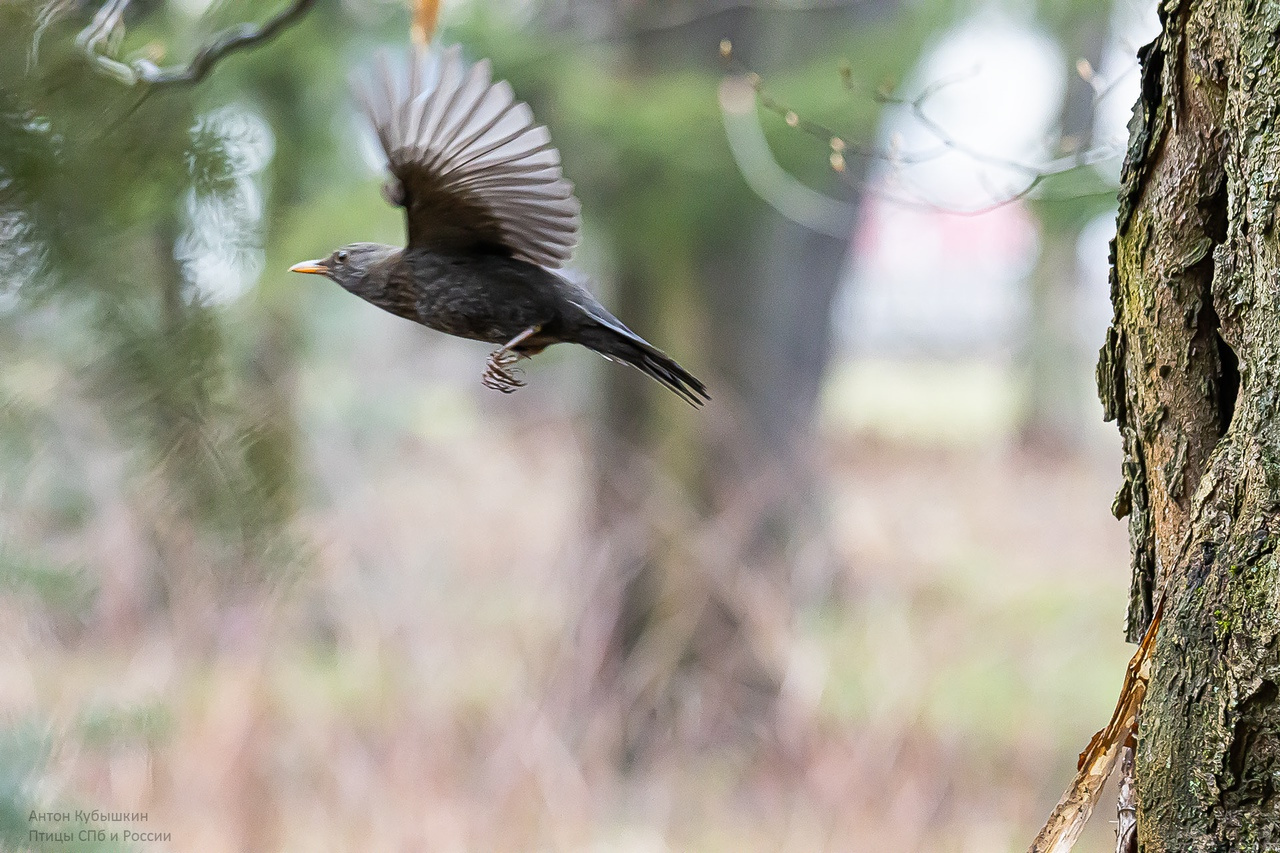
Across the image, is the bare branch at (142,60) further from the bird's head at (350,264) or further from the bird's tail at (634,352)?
the bird's tail at (634,352)

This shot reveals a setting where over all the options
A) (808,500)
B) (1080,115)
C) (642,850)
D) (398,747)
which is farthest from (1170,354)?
(1080,115)

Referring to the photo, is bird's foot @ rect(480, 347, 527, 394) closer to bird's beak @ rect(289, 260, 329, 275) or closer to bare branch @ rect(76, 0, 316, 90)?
bird's beak @ rect(289, 260, 329, 275)

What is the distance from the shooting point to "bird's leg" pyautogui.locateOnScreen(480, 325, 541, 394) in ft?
3.15

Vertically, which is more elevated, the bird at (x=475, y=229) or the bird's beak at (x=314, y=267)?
the bird at (x=475, y=229)

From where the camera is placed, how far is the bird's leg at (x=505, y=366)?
0.96 meters

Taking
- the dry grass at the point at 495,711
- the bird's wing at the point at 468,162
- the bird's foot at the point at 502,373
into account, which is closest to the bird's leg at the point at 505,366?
the bird's foot at the point at 502,373

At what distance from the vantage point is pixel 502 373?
3.21ft

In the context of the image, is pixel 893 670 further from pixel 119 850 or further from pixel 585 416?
pixel 119 850

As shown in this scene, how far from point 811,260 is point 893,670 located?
1764mm

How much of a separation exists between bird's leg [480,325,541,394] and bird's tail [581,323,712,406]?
0.23 feet

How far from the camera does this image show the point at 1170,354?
1.09 meters

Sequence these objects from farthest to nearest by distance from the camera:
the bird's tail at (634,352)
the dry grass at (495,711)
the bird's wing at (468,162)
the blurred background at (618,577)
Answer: the dry grass at (495,711), the blurred background at (618,577), the bird's tail at (634,352), the bird's wing at (468,162)

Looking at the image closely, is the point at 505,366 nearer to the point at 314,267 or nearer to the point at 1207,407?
the point at 314,267

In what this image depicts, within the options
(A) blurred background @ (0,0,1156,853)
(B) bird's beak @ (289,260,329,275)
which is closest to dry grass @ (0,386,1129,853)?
(A) blurred background @ (0,0,1156,853)
